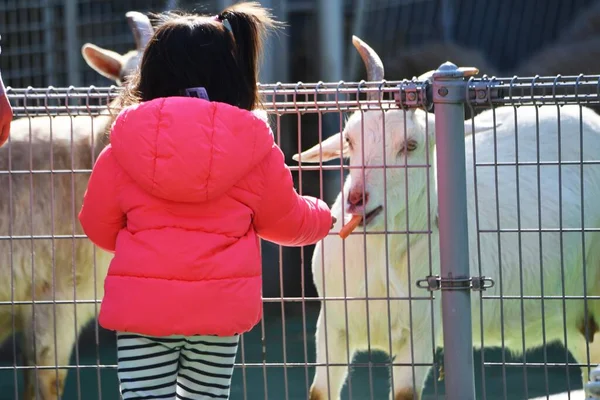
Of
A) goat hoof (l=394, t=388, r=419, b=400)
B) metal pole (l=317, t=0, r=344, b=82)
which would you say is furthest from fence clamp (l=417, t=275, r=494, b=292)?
metal pole (l=317, t=0, r=344, b=82)

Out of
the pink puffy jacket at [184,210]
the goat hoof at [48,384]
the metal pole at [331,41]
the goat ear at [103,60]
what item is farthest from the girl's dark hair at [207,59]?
the metal pole at [331,41]

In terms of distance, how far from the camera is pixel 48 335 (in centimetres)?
520

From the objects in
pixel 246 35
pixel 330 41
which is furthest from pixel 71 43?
pixel 246 35

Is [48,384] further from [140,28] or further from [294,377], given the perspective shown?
[140,28]

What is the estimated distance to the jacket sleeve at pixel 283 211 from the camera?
3010 millimetres

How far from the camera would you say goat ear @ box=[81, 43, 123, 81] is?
260 inches

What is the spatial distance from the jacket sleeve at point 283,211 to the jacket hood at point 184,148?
0.12m

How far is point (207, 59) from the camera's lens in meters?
3.04

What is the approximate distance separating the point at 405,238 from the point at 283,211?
63.3 inches

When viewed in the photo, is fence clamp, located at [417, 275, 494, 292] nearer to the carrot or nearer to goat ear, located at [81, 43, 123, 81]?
the carrot

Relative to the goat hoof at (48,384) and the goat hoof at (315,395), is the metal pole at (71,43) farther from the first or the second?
the goat hoof at (315,395)

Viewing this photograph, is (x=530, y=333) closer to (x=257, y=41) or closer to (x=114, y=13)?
(x=257, y=41)

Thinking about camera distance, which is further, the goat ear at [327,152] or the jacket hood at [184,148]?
the goat ear at [327,152]

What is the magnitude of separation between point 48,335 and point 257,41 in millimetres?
2533
